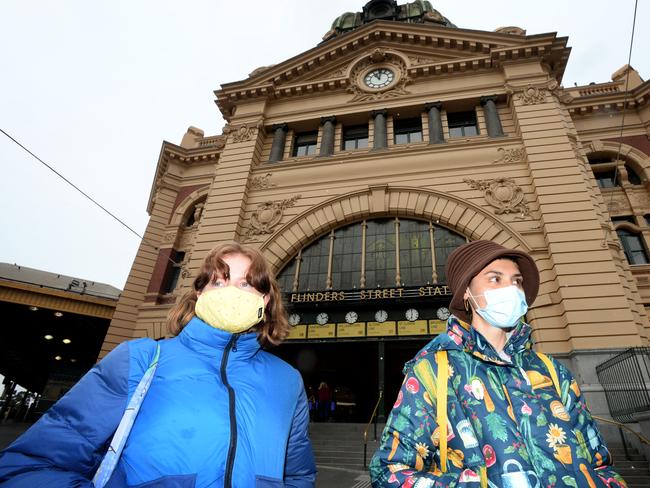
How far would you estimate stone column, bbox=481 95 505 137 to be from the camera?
50.6 ft

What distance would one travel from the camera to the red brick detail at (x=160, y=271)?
1811cm

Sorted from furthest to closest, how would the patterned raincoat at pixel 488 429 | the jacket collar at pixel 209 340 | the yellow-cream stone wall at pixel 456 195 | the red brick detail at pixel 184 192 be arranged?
the red brick detail at pixel 184 192
the yellow-cream stone wall at pixel 456 195
the jacket collar at pixel 209 340
the patterned raincoat at pixel 488 429

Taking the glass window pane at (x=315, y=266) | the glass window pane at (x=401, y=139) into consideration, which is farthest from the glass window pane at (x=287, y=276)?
the glass window pane at (x=401, y=139)

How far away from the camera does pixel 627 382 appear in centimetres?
850

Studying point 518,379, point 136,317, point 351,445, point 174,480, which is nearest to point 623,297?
point 351,445

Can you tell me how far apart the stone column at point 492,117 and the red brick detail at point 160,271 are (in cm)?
A: 1728

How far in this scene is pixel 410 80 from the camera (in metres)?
18.1

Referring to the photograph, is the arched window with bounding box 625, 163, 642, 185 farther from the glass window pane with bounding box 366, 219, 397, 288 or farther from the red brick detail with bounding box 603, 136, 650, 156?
the glass window pane with bounding box 366, 219, 397, 288

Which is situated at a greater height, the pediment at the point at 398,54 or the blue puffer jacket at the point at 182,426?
the pediment at the point at 398,54

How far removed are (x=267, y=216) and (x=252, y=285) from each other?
44.7ft

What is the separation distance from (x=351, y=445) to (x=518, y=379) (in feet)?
28.6

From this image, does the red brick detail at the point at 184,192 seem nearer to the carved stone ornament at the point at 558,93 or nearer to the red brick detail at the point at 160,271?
the red brick detail at the point at 160,271

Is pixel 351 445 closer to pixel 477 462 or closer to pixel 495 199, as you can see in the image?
pixel 477 462

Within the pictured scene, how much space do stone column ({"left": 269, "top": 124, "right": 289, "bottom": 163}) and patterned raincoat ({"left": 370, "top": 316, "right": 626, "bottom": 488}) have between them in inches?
661
